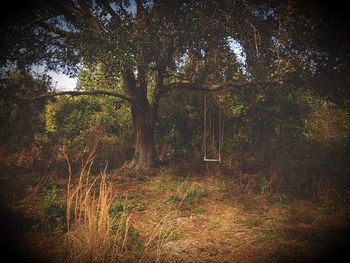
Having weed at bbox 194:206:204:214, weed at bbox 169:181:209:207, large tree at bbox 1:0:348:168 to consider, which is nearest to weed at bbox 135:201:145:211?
weed at bbox 169:181:209:207

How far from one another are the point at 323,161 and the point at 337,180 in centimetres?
206

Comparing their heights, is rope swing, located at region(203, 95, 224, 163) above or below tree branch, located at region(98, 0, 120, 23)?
below

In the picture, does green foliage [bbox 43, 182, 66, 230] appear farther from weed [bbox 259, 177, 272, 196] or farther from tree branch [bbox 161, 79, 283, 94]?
tree branch [bbox 161, 79, 283, 94]

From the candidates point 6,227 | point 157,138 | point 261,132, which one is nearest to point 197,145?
point 157,138

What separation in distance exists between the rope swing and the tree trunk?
2651 millimetres

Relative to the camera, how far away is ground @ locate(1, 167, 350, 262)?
187 inches

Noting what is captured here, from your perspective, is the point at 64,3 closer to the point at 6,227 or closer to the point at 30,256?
the point at 6,227

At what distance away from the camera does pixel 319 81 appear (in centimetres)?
805

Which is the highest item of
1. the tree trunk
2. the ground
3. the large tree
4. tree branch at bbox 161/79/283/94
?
the large tree

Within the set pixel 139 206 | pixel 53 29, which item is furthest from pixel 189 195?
pixel 53 29

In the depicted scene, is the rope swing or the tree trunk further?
the rope swing

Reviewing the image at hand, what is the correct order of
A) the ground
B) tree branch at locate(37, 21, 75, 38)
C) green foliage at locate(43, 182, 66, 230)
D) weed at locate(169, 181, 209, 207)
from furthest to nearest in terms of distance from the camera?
tree branch at locate(37, 21, 75, 38) → weed at locate(169, 181, 209, 207) → green foliage at locate(43, 182, 66, 230) → the ground

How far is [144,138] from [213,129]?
12.0ft

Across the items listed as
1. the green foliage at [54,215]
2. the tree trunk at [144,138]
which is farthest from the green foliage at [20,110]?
the green foliage at [54,215]
